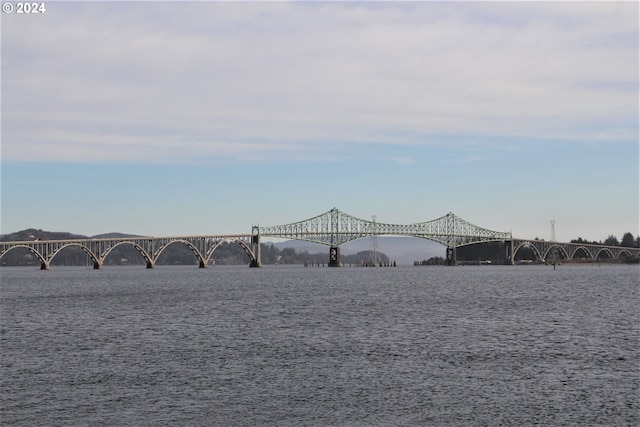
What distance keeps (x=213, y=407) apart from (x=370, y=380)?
724 centimetres

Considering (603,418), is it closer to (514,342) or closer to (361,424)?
(361,424)

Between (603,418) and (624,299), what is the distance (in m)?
57.7

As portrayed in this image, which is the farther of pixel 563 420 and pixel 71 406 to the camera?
pixel 71 406

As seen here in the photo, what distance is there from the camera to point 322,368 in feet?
112

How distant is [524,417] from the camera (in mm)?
25453

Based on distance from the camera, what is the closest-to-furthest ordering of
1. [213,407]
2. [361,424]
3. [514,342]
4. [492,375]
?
[361,424], [213,407], [492,375], [514,342]

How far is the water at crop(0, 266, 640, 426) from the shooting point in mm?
25859

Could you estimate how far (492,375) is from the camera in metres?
32.4

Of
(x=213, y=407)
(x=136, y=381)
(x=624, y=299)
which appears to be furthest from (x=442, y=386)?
(x=624, y=299)

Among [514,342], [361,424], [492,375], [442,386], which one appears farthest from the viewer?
[514,342]

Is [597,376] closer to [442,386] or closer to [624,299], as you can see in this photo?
[442,386]

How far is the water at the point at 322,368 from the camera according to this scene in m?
25.9

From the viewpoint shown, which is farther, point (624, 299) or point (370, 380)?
point (624, 299)

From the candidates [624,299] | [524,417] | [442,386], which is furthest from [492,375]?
[624,299]
